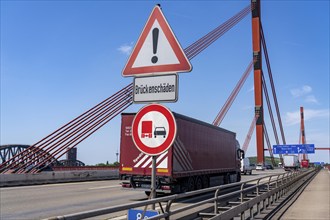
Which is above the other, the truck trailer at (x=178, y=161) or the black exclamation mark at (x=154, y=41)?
the black exclamation mark at (x=154, y=41)

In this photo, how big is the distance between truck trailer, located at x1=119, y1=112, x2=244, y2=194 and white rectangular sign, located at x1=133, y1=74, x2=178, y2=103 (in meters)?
8.94

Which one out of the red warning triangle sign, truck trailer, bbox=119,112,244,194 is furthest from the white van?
the red warning triangle sign

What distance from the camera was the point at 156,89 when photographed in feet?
15.3

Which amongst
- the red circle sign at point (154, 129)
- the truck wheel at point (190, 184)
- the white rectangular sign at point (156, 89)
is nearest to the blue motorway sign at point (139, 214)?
the red circle sign at point (154, 129)

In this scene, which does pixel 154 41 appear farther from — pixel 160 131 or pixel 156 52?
pixel 160 131

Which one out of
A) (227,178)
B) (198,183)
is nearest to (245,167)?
(227,178)

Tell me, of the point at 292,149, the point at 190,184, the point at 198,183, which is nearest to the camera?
the point at 190,184

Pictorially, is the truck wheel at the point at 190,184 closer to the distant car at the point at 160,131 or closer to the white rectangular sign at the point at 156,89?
the white rectangular sign at the point at 156,89

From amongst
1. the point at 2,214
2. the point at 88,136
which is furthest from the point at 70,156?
the point at 2,214

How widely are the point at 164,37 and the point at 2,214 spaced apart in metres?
8.63

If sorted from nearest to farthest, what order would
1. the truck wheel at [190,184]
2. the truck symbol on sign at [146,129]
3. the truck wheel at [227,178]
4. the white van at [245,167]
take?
1. the truck symbol on sign at [146,129]
2. the truck wheel at [190,184]
3. the truck wheel at [227,178]
4. the white van at [245,167]

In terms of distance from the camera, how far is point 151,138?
Answer: 179 inches

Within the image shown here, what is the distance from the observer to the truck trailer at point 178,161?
617 inches

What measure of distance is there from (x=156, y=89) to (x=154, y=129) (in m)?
0.49
